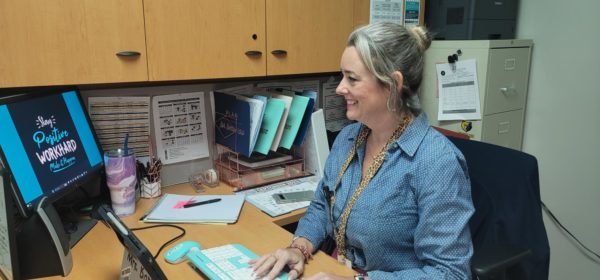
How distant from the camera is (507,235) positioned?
1229 mm

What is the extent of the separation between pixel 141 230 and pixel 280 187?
0.59 metres

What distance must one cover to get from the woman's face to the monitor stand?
89cm

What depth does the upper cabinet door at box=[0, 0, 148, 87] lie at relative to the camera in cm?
115

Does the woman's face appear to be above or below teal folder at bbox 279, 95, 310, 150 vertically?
above

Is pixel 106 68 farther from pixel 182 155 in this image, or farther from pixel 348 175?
pixel 348 175

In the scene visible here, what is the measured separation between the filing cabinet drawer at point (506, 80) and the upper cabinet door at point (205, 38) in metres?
0.98

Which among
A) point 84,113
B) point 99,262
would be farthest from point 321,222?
point 84,113

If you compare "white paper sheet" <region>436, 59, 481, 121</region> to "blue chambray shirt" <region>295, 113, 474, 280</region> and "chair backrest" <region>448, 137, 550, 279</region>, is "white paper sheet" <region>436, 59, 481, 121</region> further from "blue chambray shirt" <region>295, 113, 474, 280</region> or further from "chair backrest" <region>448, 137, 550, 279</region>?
"blue chambray shirt" <region>295, 113, 474, 280</region>

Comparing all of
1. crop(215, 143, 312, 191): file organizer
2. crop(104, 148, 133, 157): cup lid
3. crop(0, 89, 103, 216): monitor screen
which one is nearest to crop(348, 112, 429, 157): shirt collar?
crop(215, 143, 312, 191): file organizer

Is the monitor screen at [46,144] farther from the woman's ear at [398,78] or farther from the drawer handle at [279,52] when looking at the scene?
the woman's ear at [398,78]

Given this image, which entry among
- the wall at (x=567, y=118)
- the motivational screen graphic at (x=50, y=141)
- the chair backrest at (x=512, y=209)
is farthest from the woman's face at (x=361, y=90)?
the wall at (x=567, y=118)

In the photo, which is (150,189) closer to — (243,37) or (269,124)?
(269,124)

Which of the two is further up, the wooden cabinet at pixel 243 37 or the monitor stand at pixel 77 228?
the wooden cabinet at pixel 243 37

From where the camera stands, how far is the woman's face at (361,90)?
1164 millimetres
